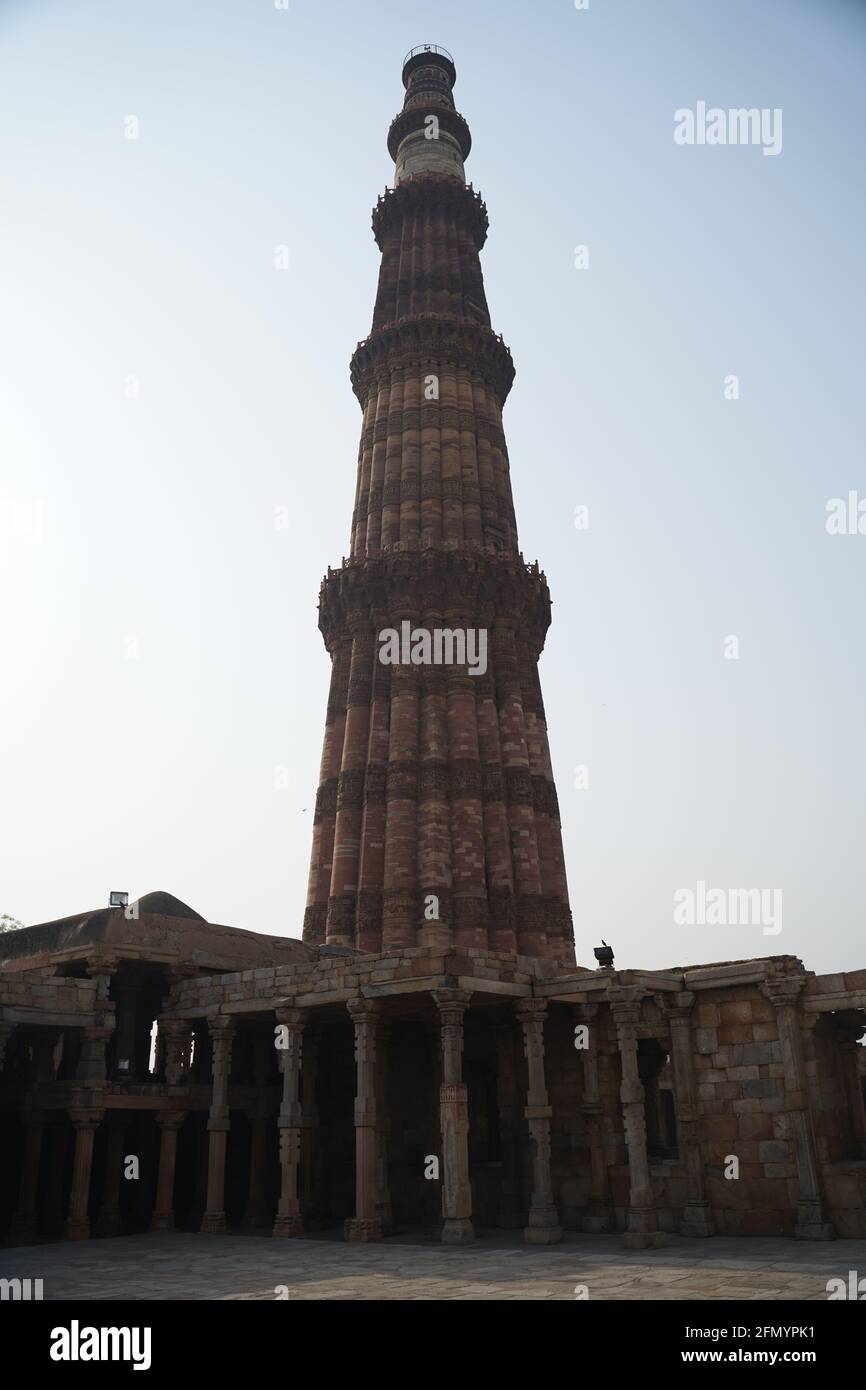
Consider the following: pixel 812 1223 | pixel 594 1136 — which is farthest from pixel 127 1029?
pixel 812 1223

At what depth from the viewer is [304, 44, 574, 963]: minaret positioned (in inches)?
1435

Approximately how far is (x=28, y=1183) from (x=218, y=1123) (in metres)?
4.38

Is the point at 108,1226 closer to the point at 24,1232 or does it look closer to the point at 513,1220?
the point at 24,1232

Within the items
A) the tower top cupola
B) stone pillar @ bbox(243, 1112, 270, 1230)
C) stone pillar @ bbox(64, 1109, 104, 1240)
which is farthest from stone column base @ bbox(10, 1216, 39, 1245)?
the tower top cupola

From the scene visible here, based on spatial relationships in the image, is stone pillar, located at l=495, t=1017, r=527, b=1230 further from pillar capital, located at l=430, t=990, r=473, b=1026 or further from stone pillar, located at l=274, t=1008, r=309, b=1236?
stone pillar, located at l=274, t=1008, r=309, b=1236

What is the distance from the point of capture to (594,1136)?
73.9 ft

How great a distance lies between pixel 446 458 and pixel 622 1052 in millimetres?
28311

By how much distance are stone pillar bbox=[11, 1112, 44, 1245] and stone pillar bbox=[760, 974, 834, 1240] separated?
16.2 meters

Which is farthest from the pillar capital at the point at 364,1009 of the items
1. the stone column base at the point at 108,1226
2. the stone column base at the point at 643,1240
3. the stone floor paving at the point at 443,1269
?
the stone column base at the point at 108,1226

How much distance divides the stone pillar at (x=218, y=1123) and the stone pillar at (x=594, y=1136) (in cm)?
832
